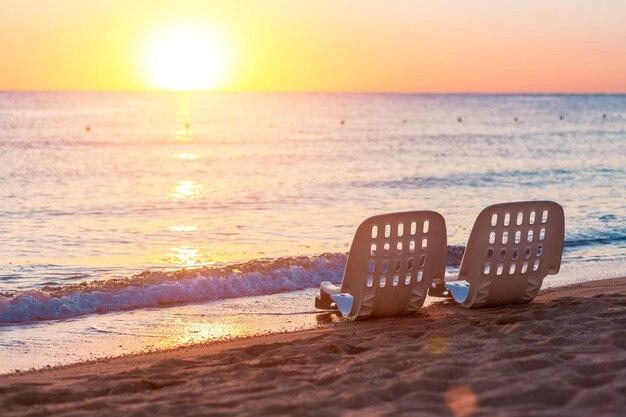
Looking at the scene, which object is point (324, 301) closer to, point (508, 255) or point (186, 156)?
point (508, 255)

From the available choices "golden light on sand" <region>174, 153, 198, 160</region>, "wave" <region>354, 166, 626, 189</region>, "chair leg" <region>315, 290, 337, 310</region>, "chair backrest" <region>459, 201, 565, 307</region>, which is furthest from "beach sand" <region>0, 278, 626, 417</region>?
"golden light on sand" <region>174, 153, 198, 160</region>

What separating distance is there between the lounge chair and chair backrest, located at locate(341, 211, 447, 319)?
0.34 m

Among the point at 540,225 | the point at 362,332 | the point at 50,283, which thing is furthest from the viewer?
the point at 50,283

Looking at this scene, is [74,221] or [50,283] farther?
[74,221]

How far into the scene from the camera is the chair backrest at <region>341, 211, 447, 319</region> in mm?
7043

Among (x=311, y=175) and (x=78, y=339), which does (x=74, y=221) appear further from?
(x=311, y=175)

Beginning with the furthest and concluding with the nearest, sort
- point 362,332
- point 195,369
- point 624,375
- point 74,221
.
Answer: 1. point 74,221
2. point 362,332
3. point 195,369
4. point 624,375

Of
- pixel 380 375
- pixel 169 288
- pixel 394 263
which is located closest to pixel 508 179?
pixel 169 288

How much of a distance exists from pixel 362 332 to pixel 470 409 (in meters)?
2.55

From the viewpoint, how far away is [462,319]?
24.6 feet

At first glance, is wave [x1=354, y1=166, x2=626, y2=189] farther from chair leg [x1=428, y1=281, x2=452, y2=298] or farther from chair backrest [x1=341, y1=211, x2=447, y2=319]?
chair backrest [x1=341, y1=211, x2=447, y2=319]

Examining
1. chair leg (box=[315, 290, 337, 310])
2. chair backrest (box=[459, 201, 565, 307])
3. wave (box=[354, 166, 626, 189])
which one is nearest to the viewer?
chair backrest (box=[459, 201, 565, 307])

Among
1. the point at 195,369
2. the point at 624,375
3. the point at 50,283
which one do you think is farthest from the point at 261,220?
the point at 624,375

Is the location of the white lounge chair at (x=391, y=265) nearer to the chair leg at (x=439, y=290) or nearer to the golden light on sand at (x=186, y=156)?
the chair leg at (x=439, y=290)
